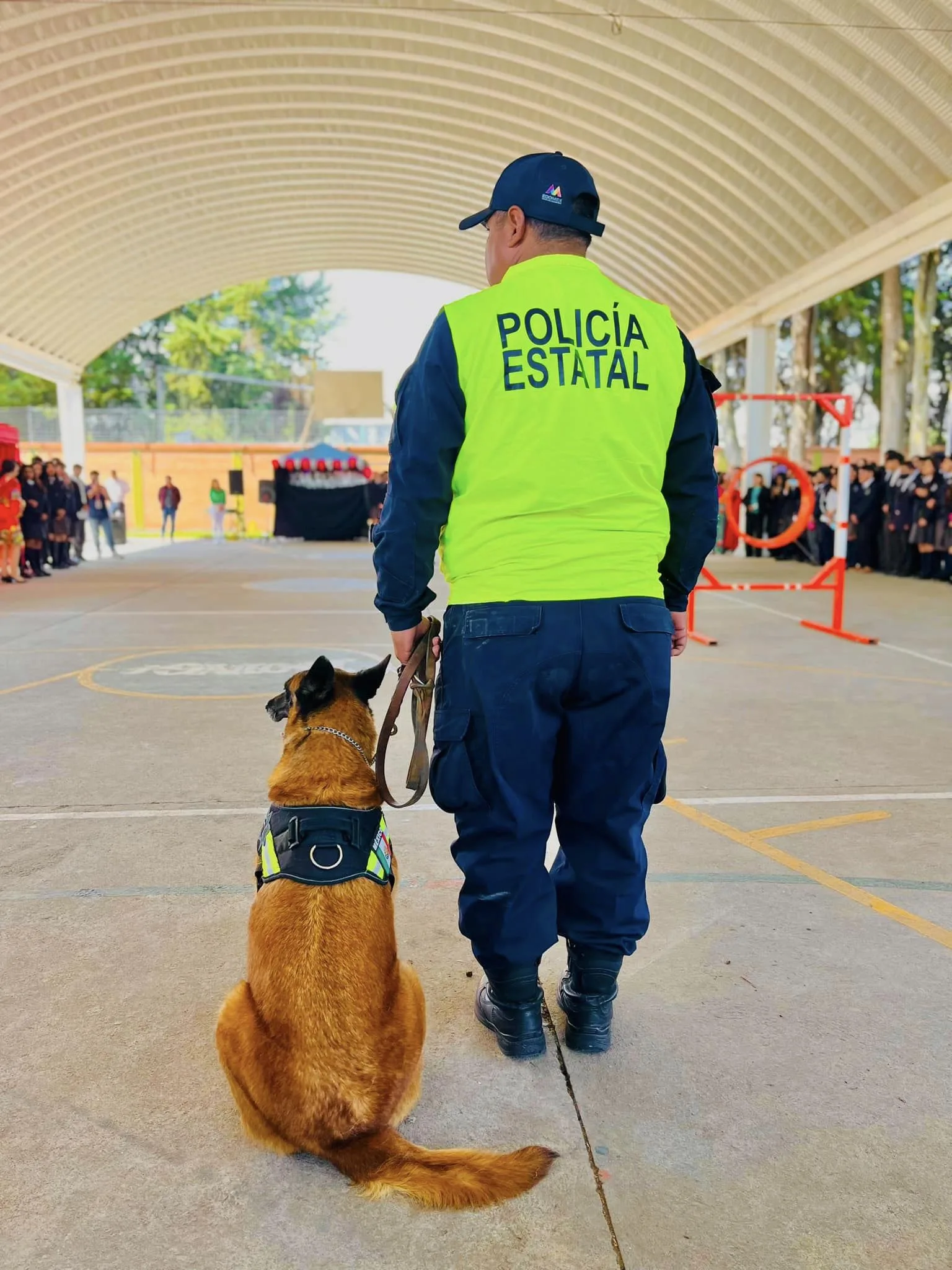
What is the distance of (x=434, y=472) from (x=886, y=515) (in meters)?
16.5

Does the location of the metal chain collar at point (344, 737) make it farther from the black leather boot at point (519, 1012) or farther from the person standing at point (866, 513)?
the person standing at point (866, 513)

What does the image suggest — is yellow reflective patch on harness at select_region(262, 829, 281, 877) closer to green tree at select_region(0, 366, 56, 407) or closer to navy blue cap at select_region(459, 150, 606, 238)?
navy blue cap at select_region(459, 150, 606, 238)

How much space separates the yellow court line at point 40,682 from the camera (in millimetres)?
7133

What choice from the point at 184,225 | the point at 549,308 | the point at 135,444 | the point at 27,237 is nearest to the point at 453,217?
the point at 184,225

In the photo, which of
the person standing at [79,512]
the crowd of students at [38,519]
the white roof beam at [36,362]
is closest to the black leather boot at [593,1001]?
the crowd of students at [38,519]

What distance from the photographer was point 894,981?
2.91 meters

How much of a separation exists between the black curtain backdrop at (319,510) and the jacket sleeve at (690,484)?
2485 centimetres

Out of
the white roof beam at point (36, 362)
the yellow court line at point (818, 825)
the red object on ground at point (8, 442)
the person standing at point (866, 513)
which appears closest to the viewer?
the yellow court line at point (818, 825)

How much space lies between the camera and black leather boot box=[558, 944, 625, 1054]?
8.43 feet

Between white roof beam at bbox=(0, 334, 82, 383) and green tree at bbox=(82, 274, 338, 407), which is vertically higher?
green tree at bbox=(82, 274, 338, 407)

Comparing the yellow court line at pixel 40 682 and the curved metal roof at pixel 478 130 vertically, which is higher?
the curved metal roof at pixel 478 130

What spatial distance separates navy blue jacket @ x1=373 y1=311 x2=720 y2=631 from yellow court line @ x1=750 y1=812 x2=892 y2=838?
1.97 metres

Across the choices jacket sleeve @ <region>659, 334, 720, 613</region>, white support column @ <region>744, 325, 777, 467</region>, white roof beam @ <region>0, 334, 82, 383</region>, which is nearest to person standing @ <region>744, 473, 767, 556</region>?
white support column @ <region>744, 325, 777, 467</region>

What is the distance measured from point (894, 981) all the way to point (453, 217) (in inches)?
860
